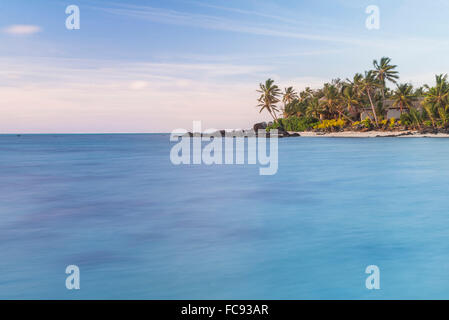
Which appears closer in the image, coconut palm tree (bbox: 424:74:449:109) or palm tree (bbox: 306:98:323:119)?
coconut palm tree (bbox: 424:74:449:109)

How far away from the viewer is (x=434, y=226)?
1088cm

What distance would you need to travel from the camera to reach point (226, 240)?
31.2ft

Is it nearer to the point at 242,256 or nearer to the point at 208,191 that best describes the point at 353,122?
the point at 208,191

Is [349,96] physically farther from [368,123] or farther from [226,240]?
[226,240]

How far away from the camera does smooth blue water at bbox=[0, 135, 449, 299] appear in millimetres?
6781

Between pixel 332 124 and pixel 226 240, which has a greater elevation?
pixel 332 124

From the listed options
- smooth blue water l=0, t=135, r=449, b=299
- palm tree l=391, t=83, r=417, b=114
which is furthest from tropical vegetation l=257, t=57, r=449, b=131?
smooth blue water l=0, t=135, r=449, b=299

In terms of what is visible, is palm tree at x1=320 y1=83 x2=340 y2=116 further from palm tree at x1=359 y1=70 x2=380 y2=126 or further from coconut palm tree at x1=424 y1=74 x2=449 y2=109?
coconut palm tree at x1=424 y1=74 x2=449 y2=109

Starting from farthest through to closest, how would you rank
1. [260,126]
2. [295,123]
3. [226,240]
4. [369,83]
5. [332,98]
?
[260,126]
[295,123]
[332,98]
[369,83]
[226,240]

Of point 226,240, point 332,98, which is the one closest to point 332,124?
point 332,98

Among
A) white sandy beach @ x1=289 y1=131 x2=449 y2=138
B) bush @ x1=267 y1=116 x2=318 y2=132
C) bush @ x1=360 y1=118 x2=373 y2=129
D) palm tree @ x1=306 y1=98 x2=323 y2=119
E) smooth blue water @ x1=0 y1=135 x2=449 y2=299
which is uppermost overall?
palm tree @ x1=306 y1=98 x2=323 y2=119

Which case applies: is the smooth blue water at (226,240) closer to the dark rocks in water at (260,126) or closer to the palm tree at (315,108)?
the palm tree at (315,108)

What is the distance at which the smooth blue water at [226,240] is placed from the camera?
22.2 feet

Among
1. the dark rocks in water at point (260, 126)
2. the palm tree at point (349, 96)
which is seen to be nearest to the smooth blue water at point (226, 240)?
the palm tree at point (349, 96)
